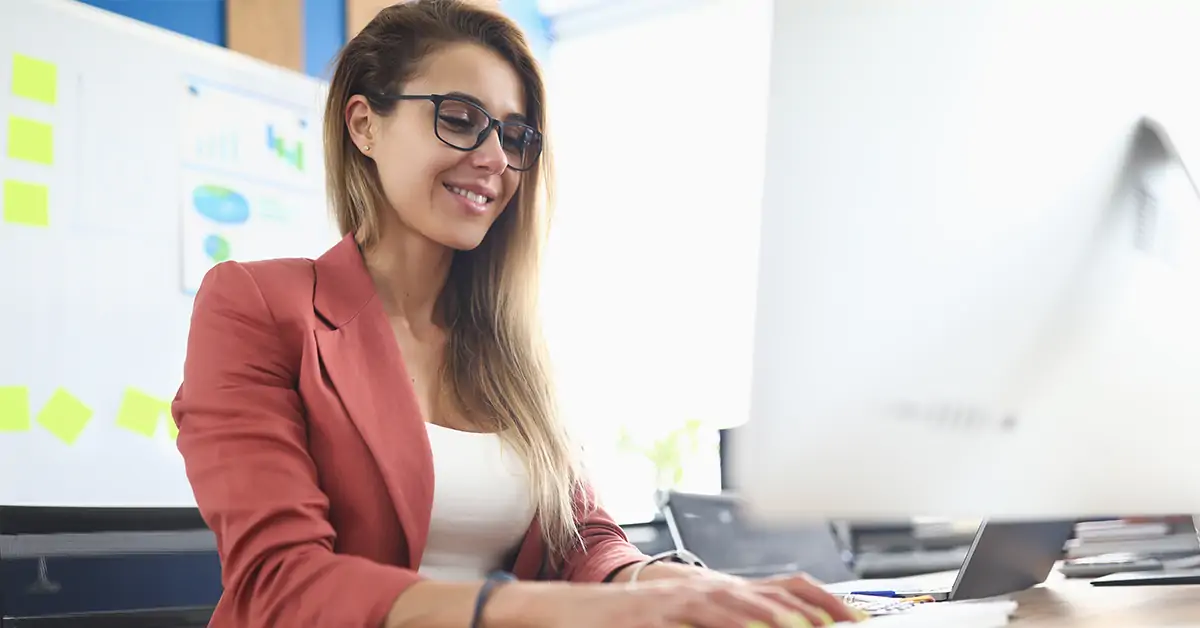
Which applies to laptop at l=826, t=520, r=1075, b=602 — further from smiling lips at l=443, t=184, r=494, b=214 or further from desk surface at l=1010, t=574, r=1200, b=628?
smiling lips at l=443, t=184, r=494, b=214

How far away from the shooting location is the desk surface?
28.7 inches

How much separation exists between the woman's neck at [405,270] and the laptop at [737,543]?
83 centimetres

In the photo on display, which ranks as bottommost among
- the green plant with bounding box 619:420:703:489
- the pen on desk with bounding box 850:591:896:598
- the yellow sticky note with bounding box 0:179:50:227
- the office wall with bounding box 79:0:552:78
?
the green plant with bounding box 619:420:703:489

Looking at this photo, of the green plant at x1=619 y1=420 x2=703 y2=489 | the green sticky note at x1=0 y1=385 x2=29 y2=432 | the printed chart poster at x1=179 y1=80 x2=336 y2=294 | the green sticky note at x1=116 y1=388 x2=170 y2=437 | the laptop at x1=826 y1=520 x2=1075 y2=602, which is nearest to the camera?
the laptop at x1=826 y1=520 x2=1075 y2=602

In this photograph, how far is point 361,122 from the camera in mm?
1328

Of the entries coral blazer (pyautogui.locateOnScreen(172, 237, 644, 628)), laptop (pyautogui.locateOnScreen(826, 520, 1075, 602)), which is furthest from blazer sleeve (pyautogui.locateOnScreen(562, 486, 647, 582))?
laptop (pyautogui.locateOnScreen(826, 520, 1075, 602))

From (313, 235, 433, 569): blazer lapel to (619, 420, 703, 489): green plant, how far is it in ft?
6.59

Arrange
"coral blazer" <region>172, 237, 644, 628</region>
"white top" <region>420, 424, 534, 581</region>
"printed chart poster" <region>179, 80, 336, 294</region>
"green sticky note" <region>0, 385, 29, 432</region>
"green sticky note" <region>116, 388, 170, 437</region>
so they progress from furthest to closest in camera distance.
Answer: "printed chart poster" <region>179, 80, 336, 294</region> < "green sticky note" <region>116, 388, 170, 437</region> < "green sticky note" <region>0, 385, 29, 432</region> < "white top" <region>420, 424, 534, 581</region> < "coral blazer" <region>172, 237, 644, 628</region>

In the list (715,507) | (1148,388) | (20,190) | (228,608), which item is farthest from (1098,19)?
(20,190)

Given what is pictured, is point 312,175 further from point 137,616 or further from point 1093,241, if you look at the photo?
point 1093,241

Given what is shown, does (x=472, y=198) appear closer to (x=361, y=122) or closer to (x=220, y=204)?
(x=361, y=122)

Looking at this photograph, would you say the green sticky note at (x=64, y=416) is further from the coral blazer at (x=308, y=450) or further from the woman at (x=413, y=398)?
the coral blazer at (x=308, y=450)

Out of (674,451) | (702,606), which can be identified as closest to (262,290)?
(702,606)

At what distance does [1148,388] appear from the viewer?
59 cm
